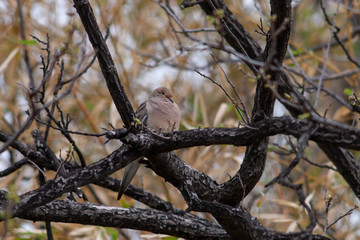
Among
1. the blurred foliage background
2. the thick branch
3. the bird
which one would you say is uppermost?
the blurred foliage background

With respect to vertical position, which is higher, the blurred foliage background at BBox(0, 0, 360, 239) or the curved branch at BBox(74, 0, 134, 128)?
the blurred foliage background at BBox(0, 0, 360, 239)

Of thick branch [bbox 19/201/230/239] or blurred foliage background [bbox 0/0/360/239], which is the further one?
blurred foliage background [bbox 0/0/360/239]

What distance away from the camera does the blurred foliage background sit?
5254mm

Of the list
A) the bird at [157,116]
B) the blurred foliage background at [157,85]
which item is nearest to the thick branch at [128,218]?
the bird at [157,116]

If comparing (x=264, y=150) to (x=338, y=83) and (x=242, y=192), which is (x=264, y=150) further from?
(x=338, y=83)

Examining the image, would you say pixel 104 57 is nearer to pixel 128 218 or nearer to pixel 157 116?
pixel 128 218

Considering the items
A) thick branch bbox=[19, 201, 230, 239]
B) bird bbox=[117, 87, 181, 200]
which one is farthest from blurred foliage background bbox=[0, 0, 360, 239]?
thick branch bbox=[19, 201, 230, 239]

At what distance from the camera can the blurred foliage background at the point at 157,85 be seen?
5254mm

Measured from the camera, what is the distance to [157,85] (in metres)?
6.69

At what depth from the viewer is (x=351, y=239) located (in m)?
5.98

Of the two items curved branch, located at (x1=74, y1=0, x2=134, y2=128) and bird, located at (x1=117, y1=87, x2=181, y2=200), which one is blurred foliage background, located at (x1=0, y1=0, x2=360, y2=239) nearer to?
bird, located at (x1=117, y1=87, x2=181, y2=200)

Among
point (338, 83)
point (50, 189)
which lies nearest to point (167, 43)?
point (338, 83)

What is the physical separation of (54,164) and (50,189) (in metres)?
1.10

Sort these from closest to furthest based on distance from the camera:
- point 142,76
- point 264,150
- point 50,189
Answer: point 50,189, point 264,150, point 142,76
